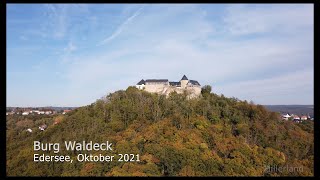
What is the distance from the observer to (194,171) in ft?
33.9

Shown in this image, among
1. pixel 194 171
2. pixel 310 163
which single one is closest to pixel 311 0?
pixel 194 171

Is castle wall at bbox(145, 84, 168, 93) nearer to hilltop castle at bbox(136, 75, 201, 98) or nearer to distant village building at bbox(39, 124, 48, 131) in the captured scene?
hilltop castle at bbox(136, 75, 201, 98)

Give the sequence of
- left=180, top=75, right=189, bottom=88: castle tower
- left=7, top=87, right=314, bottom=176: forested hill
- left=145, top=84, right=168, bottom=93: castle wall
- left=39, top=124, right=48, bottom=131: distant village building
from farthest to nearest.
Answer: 1. left=180, top=75, right=189, bottom=88: castle tower
2. left=145, top=84, right=168, bottom=93: castle wall
3. left=39, top=124, right=48, bottom=131: distant village building
4. left=7, top=87, right=314, bottom=176: forested hill

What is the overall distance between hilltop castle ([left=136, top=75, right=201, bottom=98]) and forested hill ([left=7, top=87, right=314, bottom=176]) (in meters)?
0.44

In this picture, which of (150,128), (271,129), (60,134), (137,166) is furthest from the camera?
(271,129)

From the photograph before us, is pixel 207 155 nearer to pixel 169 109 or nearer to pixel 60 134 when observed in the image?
pixel 169 109

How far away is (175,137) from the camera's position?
1221cm

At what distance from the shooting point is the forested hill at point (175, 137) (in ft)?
32.8

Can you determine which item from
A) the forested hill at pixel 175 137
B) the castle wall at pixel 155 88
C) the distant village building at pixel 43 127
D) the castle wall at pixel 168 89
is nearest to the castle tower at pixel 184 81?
the castle wall at pixel 168 89

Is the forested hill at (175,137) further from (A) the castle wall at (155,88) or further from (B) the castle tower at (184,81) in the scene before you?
(B) the castle tower at (184,81)

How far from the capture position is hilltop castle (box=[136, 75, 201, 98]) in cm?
1566

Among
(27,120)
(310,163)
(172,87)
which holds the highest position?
(172,87)

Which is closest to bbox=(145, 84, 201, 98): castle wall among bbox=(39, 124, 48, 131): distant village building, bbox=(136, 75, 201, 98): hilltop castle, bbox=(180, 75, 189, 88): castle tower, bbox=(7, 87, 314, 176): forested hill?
bbox=(136, 75, 201, 98): hilltop castle

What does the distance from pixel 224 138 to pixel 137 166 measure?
452 centimetres
